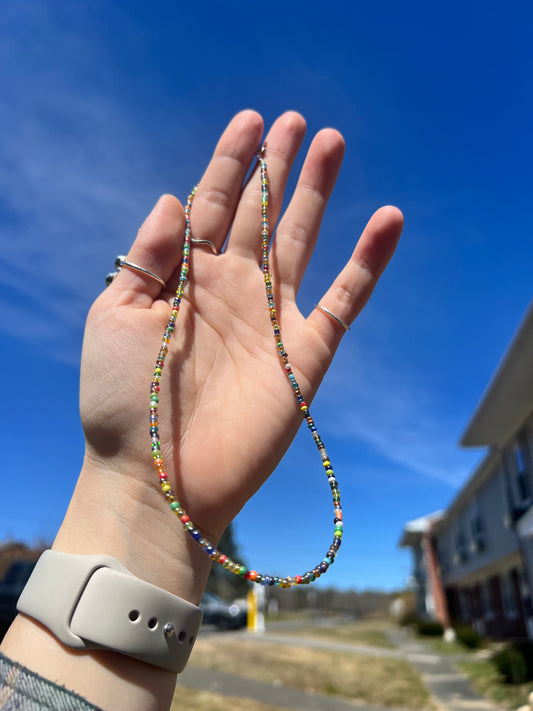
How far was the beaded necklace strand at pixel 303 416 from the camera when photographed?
3.86 ft

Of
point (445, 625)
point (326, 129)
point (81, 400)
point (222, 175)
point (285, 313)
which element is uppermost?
point (326, 129)

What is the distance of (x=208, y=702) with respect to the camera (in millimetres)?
5410

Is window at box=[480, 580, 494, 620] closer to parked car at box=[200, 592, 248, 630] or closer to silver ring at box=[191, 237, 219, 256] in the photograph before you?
parked car at box=[200, 592, 248, 630]

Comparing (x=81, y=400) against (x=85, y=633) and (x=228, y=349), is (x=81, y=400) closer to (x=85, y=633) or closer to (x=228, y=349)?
(x=228, y=349)

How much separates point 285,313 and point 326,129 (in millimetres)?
640

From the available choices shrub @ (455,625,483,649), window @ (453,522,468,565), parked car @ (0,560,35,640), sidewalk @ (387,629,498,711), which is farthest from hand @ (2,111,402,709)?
window @ (453,522,468,565)

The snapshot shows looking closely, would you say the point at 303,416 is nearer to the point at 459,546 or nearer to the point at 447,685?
the point at 447,685

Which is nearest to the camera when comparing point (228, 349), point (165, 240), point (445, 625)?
point (165, 240)


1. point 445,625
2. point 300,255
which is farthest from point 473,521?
point 300,255

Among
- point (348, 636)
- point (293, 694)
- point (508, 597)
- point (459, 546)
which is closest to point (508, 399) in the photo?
A: point (293, 694)

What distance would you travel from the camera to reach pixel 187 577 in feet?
3.90

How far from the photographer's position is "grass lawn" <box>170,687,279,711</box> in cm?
517

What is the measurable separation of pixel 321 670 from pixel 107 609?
27.2ft

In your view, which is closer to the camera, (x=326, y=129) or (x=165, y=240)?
(x=165, y=240)
